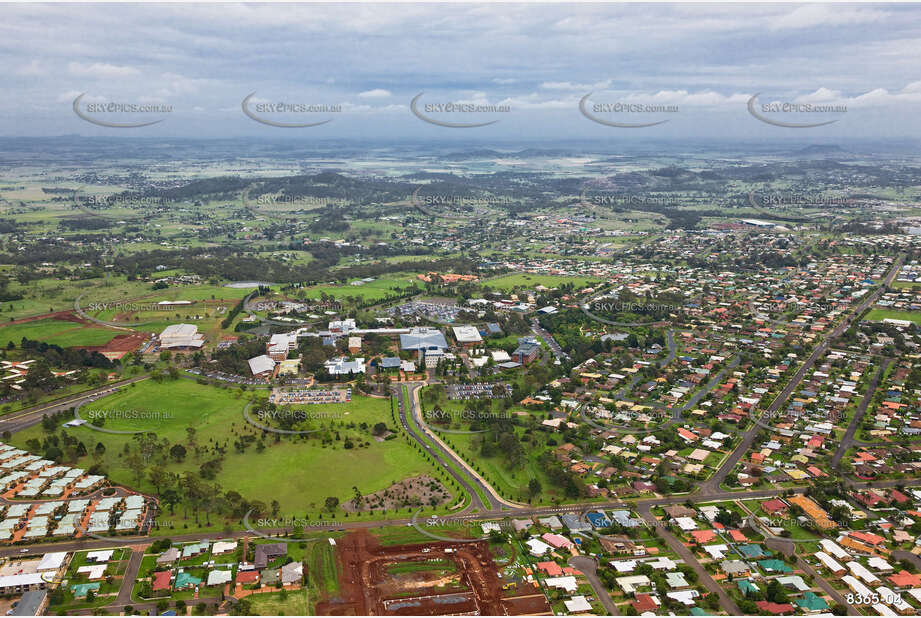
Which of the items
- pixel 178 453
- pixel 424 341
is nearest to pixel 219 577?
pixel 178 453

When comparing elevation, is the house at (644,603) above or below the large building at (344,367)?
below

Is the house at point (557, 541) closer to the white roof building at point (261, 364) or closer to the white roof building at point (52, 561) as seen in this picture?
the white roof building at point (52, 561)

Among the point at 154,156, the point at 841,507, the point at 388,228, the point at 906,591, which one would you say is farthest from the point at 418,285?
the point at 154,156

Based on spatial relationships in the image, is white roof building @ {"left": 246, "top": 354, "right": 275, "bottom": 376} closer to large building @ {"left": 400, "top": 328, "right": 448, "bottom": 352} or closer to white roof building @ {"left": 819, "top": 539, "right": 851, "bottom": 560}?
large building @ {"left": 400, "top": 328, "right": 448, "bottom": 352}

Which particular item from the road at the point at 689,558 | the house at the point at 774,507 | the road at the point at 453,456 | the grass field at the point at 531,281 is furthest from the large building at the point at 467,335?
the house at the point at 774,507

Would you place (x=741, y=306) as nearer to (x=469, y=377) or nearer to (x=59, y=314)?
(x=469, y=377)
